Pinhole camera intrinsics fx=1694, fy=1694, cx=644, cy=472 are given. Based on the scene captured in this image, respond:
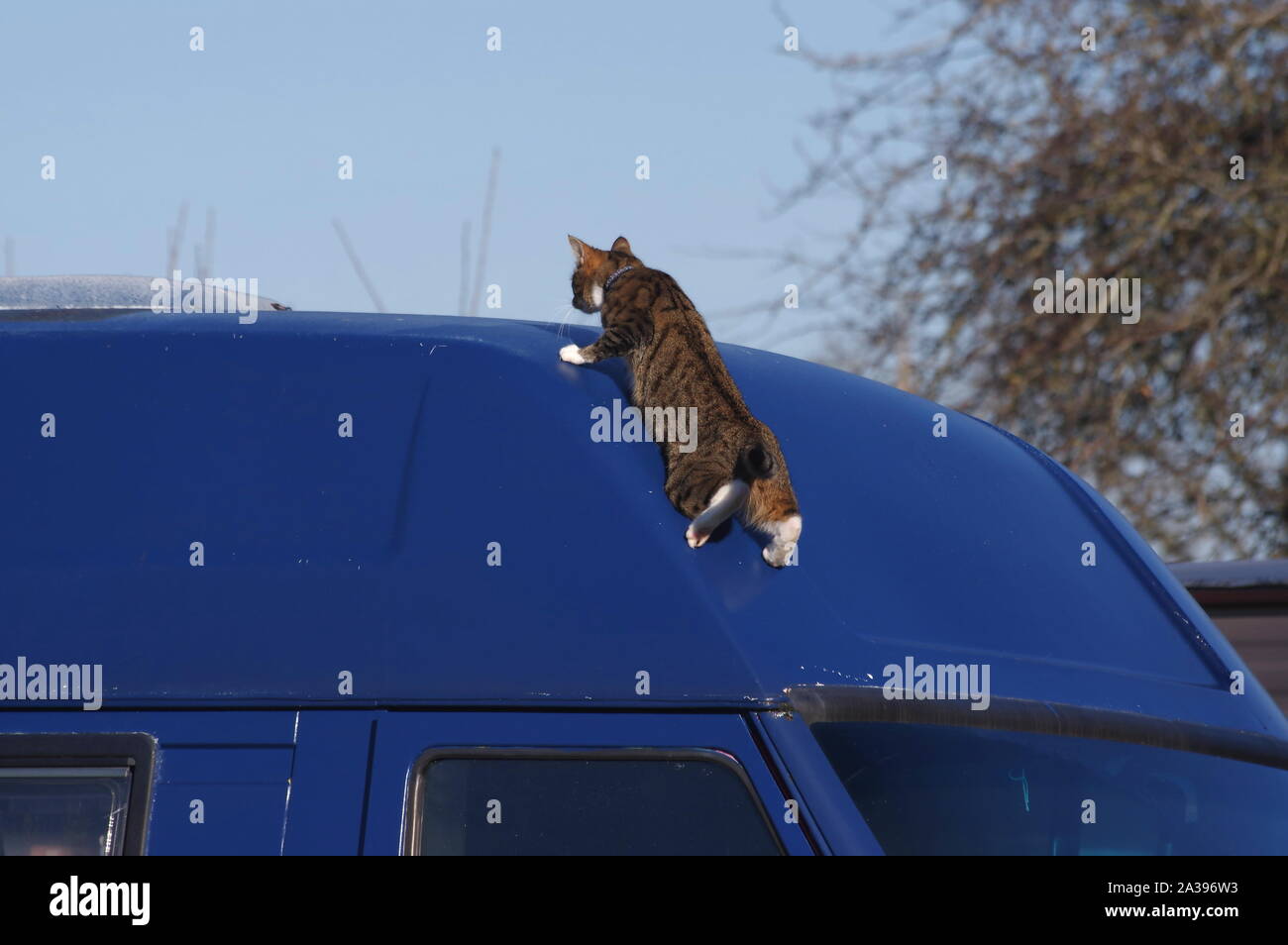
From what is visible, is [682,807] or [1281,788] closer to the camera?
[682,807]

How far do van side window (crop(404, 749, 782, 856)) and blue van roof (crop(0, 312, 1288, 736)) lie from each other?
8 centimetres

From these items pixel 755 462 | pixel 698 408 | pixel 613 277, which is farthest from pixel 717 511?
pixel 613 277

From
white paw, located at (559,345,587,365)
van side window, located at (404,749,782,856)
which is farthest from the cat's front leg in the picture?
van side window, located at (404,749,782,856)

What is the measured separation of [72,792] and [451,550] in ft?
2.06

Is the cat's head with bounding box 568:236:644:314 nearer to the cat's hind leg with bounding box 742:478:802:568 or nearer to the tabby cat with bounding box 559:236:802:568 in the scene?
the tabby cat with bounding box 559:236:802:568

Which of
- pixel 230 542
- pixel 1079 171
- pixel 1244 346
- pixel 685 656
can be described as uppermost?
pixel 1079 171

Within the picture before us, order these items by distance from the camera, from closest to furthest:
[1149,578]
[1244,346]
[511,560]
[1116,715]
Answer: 1. [511,560]
2. [1116,715]
3. [1149,578]
4. [1244,346]

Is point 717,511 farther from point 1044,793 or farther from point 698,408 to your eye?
point 1044,793

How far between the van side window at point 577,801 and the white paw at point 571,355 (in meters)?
0.68

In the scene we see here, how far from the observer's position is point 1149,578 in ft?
9.84
